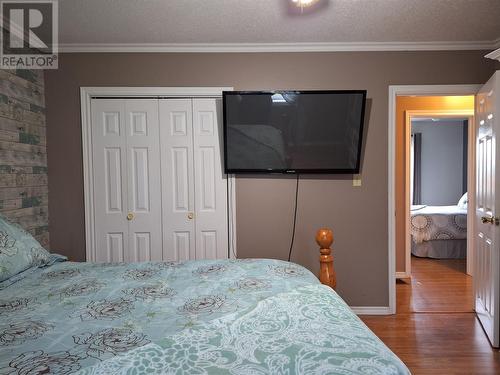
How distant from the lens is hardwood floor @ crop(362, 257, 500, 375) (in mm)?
2287

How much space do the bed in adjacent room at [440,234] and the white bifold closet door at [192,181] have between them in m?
3.55

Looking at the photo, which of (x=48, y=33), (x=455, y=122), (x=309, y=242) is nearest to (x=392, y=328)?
(x=309, y=242)

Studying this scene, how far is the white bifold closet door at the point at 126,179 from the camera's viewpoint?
3021mm

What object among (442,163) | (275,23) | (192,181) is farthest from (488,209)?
(442,163)

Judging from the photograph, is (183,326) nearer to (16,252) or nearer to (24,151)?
(16,252)

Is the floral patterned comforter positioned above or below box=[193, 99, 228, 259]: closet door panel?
below

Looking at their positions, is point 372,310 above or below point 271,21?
below

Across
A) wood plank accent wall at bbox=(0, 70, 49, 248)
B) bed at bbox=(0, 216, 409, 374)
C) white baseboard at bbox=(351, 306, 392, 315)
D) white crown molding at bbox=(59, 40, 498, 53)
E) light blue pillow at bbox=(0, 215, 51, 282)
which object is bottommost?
white baseboard at bbox=(351, 306, 392, 315)

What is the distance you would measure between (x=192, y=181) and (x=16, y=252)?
156 centimetres

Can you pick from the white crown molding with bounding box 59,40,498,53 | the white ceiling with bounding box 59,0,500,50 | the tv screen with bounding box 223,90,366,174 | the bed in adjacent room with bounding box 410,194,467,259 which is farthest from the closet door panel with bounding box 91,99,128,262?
the bed in adjacent room with bounding box 410,194,467,259

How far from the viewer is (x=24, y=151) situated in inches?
106

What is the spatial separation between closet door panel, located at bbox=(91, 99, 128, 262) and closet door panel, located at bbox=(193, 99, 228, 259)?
0.69m

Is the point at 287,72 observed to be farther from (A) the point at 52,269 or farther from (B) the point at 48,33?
(A) the point at 52,269

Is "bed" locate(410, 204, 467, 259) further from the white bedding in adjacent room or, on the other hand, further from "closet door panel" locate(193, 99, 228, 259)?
"closet door panel" locate(193, 99, 228, 259)
